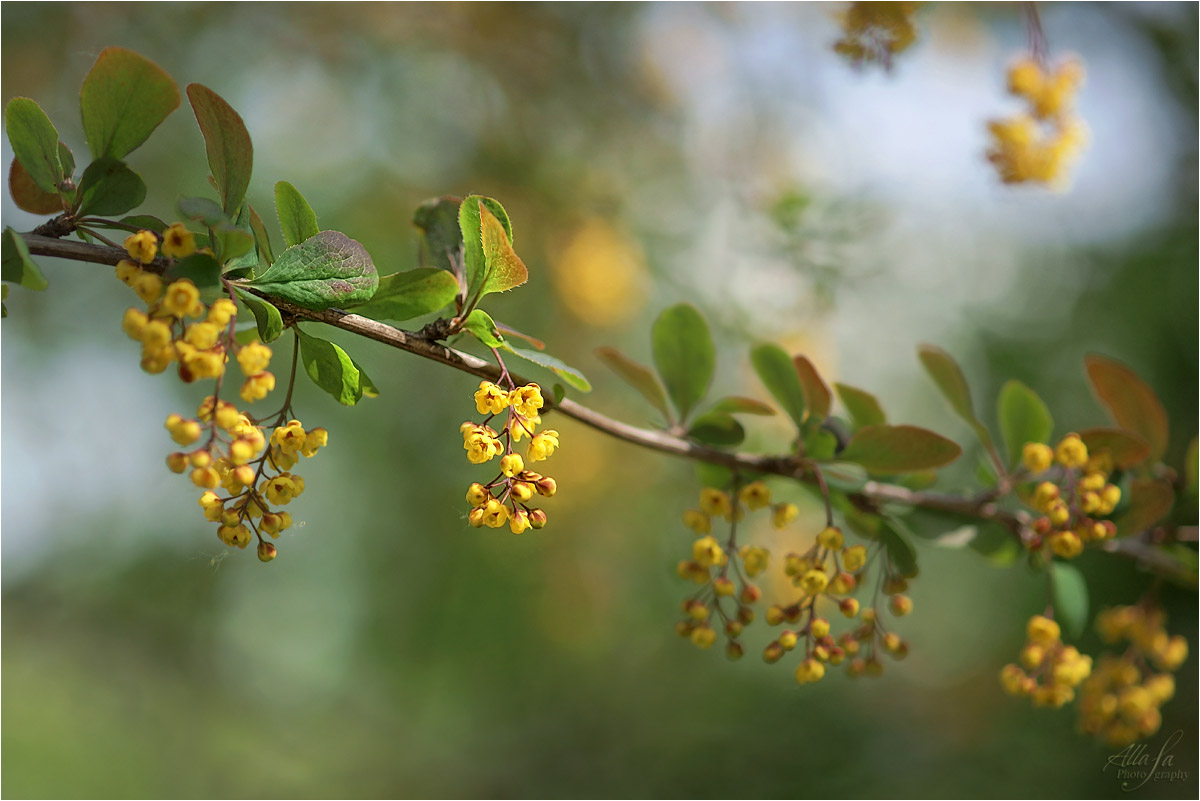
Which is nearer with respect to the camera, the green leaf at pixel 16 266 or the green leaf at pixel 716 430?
the green leaf at pixel 16 266

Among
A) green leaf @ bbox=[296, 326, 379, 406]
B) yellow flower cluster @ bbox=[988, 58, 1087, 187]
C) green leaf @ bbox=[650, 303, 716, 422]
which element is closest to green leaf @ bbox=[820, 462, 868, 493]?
green leaf @ bbox=[650, 303, 716, 422]

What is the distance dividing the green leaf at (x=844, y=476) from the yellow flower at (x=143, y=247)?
→ 0.42m

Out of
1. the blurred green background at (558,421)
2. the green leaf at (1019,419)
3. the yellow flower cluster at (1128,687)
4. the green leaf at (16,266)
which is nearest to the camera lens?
the green leaf at (16,266)

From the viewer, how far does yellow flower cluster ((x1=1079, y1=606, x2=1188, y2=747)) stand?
0.72 meters

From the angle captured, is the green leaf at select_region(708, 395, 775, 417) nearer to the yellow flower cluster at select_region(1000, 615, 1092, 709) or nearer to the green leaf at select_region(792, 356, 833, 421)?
the green leaf at select_region(792, 356, 833, 421)

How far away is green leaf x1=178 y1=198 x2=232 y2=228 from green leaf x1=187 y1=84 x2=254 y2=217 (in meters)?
0.04

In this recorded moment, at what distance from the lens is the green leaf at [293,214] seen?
416 millimetres

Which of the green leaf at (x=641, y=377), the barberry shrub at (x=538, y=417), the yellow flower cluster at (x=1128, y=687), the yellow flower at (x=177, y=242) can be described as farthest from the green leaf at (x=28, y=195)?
the yellow flower cluster at (x=1128, y=687)

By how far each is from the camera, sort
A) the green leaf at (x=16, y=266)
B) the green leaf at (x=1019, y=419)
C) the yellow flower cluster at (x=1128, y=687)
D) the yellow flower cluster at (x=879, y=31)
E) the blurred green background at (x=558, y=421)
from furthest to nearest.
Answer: the blurred green background at (x=558, y=421) < the yellow flower cluster at (x=879, y=31) < the yellow flower cluster at (x=1128, y=687) < the green leaf at (x=1019, y=419) < the green leaf at (x=16, y=266)

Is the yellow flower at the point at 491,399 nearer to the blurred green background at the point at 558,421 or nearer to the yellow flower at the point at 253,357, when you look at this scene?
the yellow flower at the point at 253,357

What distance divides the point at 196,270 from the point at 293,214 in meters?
0.07

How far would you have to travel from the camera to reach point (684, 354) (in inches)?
22.9

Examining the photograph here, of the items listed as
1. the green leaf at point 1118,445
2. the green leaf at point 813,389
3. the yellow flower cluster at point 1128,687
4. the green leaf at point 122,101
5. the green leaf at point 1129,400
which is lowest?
the yellow flower cluster at point 1128,687

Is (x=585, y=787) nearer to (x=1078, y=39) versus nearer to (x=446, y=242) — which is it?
(x=446, y=242)
